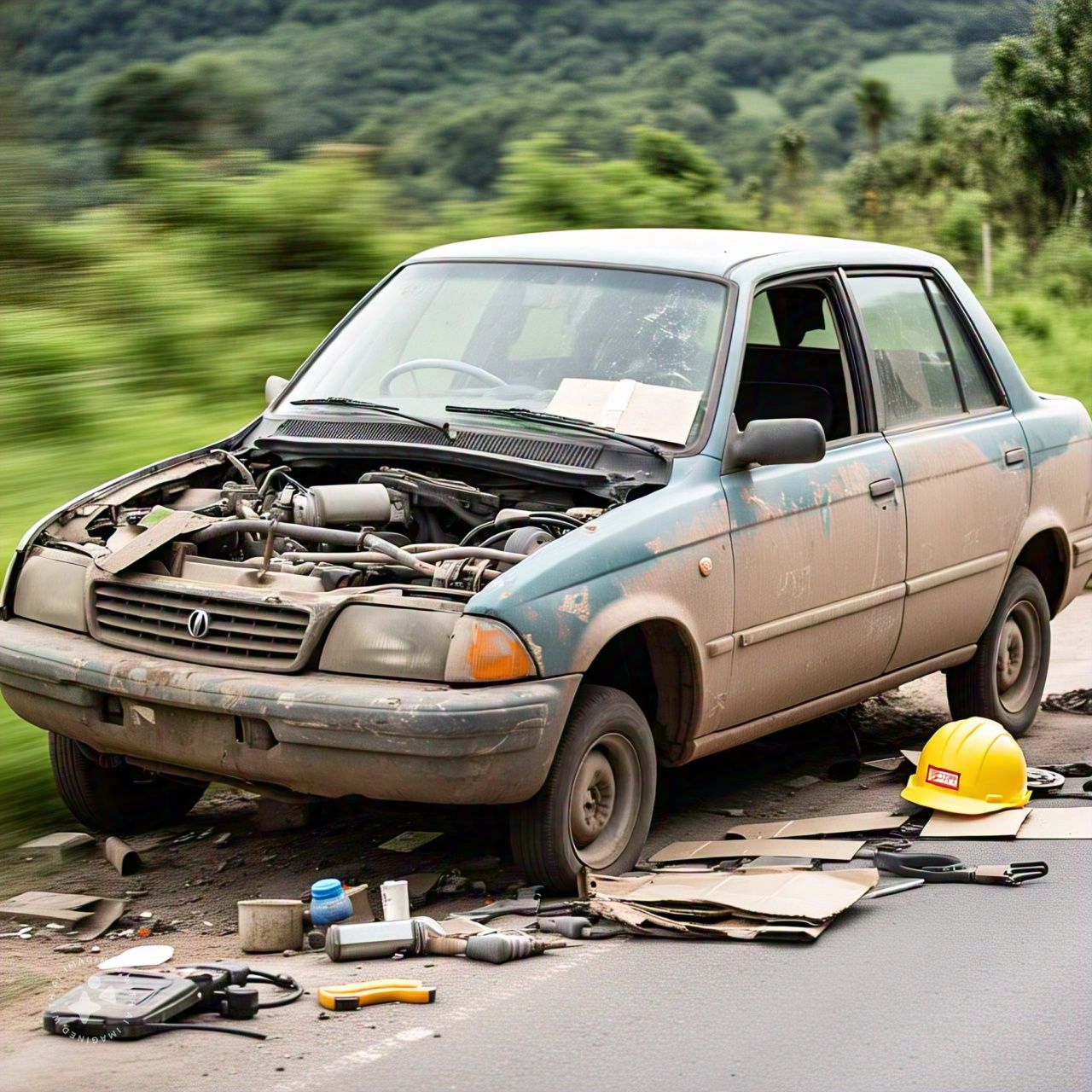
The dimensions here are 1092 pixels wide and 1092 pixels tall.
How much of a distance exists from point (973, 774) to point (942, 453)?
51.4 inches

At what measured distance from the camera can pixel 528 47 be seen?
43344 mm

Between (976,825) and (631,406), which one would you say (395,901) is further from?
(976,825)

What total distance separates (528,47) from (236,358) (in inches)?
1363

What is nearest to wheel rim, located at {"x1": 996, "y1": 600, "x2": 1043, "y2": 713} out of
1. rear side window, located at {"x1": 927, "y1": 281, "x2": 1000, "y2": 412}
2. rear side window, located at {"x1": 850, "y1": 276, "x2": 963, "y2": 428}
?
rear side window, located at {"x1": 927, "y1": 281, "x2": 1000, "y2": 412}

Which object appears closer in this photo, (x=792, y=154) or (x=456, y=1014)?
(x=456, y=1014)

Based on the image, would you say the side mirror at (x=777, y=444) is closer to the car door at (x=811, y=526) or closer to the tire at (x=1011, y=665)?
the car door at (x=811, y=526)

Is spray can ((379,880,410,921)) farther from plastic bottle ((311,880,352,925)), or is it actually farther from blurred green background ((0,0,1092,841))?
blurred green background ((0,0,1092,841))

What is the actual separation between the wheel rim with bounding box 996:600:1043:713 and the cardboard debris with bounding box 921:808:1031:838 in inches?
56.3

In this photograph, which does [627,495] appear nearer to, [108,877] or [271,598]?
[271,598]

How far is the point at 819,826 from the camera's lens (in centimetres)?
596

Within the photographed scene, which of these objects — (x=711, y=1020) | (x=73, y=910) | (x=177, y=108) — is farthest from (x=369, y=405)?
(x=177, y=108)

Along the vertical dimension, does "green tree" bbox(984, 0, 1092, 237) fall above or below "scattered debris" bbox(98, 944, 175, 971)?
above

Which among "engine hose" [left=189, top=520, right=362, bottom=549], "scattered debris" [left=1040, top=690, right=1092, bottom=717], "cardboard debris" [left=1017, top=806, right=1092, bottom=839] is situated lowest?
"scattered debris" [left=1040, top=690, right=1092, bottom=717]

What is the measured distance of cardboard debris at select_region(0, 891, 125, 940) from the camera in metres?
5.15
